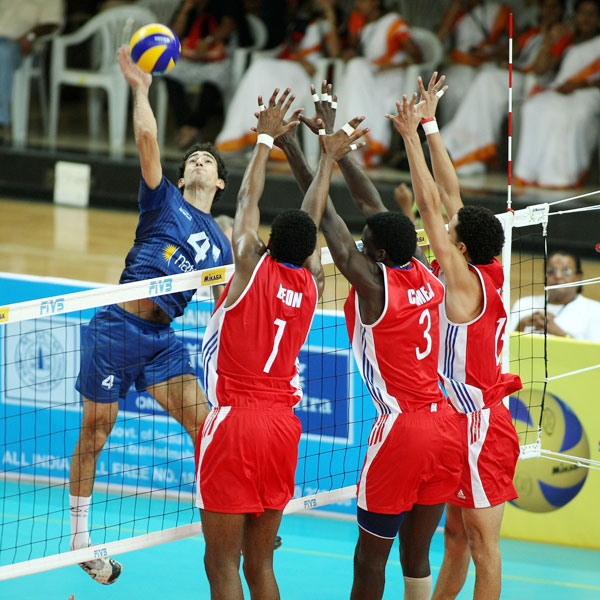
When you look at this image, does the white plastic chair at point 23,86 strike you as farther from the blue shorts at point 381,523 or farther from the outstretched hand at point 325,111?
the blue shorts at point 381,523

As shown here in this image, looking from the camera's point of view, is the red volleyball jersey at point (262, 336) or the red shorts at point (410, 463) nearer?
the red volleyball jersey at point (262, 336)

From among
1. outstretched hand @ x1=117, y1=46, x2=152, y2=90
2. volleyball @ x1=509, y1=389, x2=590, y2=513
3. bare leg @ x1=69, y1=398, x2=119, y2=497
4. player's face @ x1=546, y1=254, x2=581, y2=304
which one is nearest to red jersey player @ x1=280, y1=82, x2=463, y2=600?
outstretched hand @ x1=117, y1=46, x2=152, y2=90

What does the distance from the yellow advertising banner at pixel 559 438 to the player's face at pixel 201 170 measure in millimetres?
2262

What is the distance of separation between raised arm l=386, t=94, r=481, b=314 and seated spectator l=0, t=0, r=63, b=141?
9.65 meters

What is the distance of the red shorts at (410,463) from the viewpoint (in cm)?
479

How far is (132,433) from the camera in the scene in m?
7.38

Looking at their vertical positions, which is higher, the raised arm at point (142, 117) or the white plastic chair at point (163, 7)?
the white plastic chair at point (163, 7)

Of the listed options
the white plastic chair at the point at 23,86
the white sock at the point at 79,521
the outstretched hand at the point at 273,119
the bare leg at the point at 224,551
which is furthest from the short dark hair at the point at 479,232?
the white plastic chair at the point at 23,86

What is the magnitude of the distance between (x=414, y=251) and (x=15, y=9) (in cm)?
1022

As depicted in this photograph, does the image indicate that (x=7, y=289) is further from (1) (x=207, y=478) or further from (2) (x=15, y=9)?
(2) (x=15, y=9)

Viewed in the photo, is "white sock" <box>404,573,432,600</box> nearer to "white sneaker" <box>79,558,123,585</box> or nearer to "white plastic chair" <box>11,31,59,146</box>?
"white sneaker" <box>79,558,123,585</box>

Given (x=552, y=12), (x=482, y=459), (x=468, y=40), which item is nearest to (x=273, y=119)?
(x=482, y=459)

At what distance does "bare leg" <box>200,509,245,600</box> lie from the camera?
4.69 meters

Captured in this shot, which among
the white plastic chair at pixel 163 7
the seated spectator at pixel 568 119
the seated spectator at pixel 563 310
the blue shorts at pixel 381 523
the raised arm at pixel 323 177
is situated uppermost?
the white plastic chair at pixel 163 7
